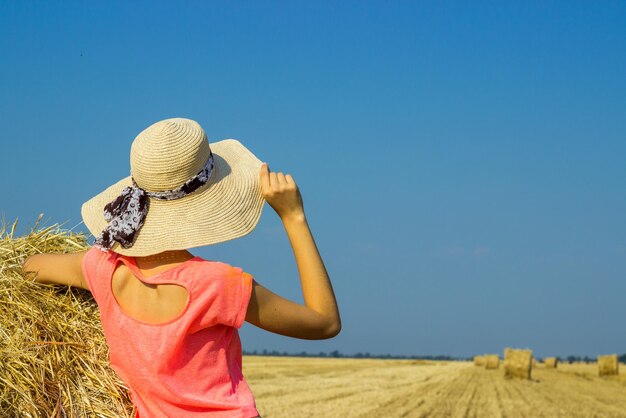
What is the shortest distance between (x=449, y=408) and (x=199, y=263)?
36.8ft

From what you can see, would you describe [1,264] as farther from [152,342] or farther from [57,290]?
[152,342]

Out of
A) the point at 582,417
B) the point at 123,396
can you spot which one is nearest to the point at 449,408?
the point at 582,417

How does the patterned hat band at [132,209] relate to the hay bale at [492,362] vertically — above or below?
below

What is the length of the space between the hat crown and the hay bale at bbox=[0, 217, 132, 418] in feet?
2.57

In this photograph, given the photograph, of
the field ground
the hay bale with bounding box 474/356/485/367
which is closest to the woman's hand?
the field ground

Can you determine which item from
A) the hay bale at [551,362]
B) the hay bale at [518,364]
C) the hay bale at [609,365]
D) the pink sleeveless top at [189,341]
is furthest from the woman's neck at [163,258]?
the hay bale at [551,362]

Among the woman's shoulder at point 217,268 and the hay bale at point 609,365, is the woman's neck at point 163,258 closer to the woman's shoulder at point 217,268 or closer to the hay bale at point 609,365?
the woman's shoulder at point 217,268

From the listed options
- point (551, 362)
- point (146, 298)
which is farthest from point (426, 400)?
point (551, 362)

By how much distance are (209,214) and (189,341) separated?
1.10 ft

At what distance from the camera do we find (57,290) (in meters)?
2.68

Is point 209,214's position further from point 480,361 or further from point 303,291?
point 480,361

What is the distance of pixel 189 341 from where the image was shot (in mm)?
2109

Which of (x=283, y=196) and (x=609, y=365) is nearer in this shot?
(x=283, y=196)

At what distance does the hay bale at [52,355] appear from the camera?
251 cm
